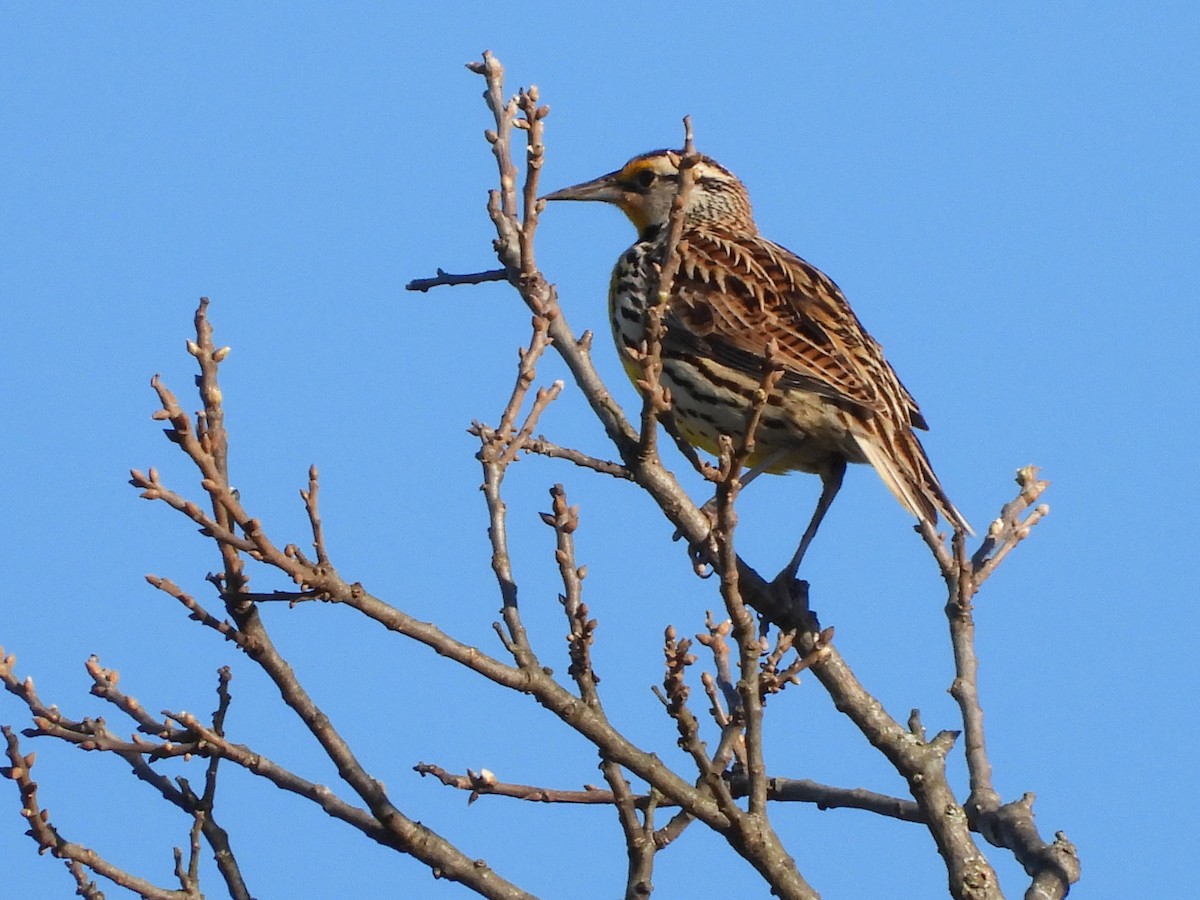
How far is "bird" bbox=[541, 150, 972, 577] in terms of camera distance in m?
4.41

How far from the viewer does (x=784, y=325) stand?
4723 millimetres

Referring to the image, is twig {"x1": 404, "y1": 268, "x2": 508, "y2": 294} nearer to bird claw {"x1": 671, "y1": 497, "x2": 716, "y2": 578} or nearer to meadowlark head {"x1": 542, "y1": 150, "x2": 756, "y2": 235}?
bird claw {"x1": 671, "y1": 497, "x2": 716, "y2": 578}

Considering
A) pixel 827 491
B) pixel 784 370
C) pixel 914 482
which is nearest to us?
pixel 784 370

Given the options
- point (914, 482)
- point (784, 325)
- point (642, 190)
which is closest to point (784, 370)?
point (914, 482)

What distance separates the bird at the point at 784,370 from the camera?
4410mm

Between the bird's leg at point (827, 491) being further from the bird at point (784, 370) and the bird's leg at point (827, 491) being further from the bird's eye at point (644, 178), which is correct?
the bird's eye at point (644, 178)

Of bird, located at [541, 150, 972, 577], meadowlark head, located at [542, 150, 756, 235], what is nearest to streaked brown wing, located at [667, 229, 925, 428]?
bird, located at [541, 150, 972, 577]

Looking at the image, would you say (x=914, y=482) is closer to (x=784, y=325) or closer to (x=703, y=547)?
(x=784, y=325)

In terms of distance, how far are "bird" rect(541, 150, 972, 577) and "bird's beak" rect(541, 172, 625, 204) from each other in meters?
0.60

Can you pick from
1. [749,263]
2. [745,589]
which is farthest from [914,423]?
[745,589]

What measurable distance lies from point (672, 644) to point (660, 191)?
2.92m

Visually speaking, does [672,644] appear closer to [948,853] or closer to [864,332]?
[948,853]

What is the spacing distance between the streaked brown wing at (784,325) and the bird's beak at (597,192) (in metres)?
0.70

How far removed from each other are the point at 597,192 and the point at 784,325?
132cm
